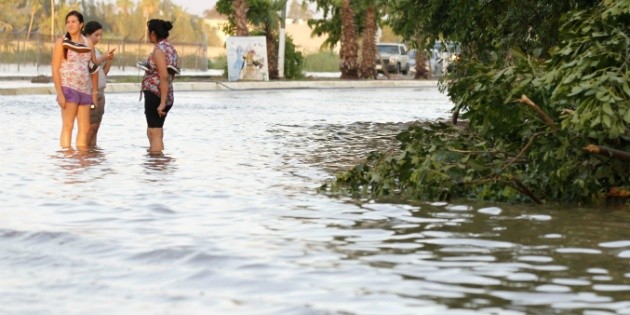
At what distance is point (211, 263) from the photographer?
823 cm

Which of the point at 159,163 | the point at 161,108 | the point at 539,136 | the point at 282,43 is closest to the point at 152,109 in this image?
the point at 161,108

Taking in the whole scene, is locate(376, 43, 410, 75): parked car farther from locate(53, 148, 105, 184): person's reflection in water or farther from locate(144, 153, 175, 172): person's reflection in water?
locate(144, 153, 175, 172): person's reflection in water

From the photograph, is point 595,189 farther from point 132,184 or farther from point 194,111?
point 194,111

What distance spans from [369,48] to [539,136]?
155 ft

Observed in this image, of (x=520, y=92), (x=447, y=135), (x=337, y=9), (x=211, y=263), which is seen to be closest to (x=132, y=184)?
(x=447, y=135)

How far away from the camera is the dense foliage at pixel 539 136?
34.6 feet

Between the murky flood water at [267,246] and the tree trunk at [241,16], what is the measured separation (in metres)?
34.5

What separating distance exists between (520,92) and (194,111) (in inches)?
694

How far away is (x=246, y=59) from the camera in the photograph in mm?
49781

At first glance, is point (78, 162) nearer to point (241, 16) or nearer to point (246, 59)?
point (246, 59)

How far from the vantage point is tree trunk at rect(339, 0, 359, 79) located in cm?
5616

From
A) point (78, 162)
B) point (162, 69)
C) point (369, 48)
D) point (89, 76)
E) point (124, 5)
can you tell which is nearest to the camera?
point (78, 162)

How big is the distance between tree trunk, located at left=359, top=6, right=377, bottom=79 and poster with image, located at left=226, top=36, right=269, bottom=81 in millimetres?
9246

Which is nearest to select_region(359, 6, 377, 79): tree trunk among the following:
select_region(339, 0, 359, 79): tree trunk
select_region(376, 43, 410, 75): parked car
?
select_region(339, 0, 359, 79): tree trunk
